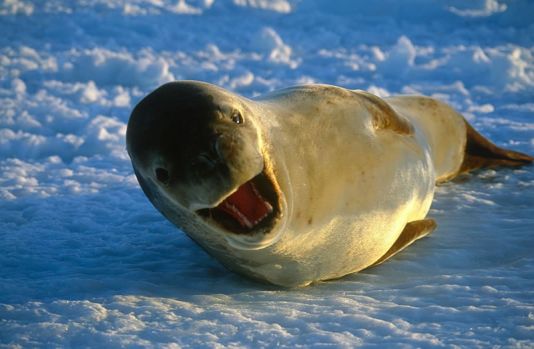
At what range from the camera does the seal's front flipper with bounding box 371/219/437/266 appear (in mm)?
3285

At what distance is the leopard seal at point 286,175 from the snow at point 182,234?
14 centimetres

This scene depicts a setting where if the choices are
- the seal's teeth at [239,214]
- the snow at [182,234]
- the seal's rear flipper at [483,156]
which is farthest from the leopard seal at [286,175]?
the seal's rear flipper at [483,156]

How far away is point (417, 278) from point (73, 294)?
1356mm

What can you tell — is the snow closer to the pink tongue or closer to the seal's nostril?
the pink tongue

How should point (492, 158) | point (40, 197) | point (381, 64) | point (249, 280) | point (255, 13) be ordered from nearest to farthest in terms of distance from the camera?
1. point (249, 280)
2. point (40, 197)
3. point (492, 158)
4. point (381, 64)
5. point (255, 13)

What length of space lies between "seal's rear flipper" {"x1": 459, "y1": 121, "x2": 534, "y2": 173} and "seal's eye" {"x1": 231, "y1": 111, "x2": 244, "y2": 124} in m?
2.28

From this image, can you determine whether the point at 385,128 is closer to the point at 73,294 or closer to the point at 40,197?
the point at 73,294

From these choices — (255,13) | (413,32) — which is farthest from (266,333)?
(255,13)

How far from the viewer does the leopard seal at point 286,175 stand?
8.24 ft

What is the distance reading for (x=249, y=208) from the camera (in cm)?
262

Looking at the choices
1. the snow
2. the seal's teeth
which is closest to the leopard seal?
the seal's teeth

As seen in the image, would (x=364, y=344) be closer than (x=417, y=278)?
Yes

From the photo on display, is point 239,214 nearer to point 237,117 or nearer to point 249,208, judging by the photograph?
point 249,208

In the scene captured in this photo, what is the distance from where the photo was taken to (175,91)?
265 cm
